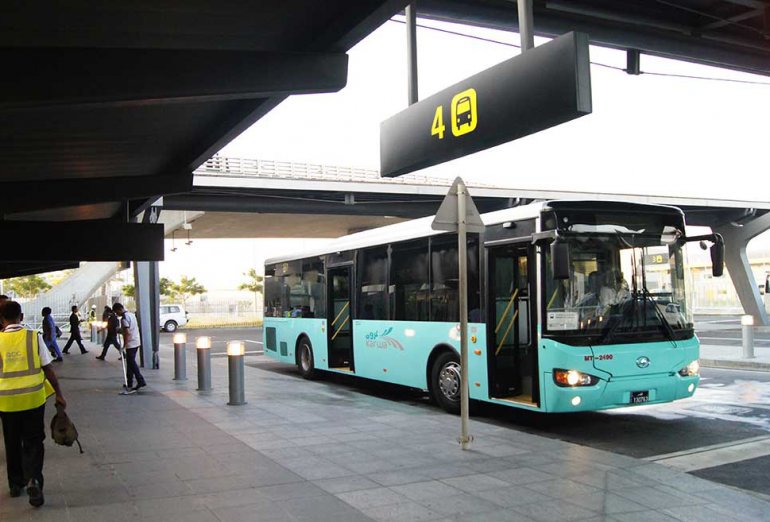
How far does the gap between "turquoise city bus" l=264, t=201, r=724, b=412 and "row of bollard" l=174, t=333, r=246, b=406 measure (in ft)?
8.81

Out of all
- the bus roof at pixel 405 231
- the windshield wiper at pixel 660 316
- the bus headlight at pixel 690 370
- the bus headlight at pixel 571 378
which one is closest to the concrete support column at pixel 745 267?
the bus roof at pixel 405 231

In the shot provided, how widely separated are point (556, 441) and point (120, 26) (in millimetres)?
6602

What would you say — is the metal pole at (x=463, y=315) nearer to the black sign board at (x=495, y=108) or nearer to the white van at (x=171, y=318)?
the black sign board at (x=495, y=108)

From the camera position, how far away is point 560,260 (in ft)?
27.9

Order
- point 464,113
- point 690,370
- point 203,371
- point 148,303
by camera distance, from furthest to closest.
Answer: point 148,303 → point 203,371 → point 690,370 → point 464,113

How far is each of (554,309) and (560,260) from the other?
833mm

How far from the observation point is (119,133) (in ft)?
32.5

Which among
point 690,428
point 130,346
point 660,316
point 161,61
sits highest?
point 161,61

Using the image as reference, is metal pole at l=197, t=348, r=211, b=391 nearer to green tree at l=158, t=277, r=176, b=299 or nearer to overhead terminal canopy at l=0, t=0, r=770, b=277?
overhead terminal canopy at l=0, t=0, r=770, b=277

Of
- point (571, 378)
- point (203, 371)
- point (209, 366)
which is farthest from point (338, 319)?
point (571, 378)

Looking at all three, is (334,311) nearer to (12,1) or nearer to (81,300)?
(12,1)

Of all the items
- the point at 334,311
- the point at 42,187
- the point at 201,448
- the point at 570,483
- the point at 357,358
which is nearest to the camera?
the point at 570,483

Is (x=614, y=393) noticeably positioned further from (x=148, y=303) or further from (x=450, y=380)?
(x=148, y=303)


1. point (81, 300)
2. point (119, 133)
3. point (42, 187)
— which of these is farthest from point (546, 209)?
point (81, 300)
